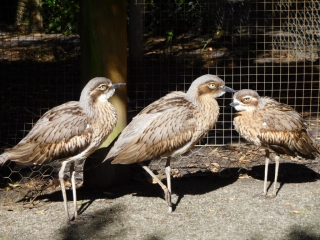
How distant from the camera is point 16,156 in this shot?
6508mm

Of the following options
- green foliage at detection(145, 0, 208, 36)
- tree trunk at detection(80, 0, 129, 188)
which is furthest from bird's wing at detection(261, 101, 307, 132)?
green foliage at detection(145, 0, 208, 36)

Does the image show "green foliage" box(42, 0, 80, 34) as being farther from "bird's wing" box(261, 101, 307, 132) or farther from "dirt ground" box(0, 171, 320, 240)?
"bird's wing" box(261, 101, 307, 132)

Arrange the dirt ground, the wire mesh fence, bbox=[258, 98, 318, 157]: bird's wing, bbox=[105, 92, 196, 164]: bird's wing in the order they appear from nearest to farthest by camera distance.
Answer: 1. the dirt ground
2. bbox=[105, 92, 196, 164]: bird's wing
3. bbox=[258, 98, 318, 157]: bird's wing
4. the wire mesh fence

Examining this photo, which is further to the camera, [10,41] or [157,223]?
[10,41]

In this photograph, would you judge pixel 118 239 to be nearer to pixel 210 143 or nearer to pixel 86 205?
pixel 86 205

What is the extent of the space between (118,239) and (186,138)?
4.24ft

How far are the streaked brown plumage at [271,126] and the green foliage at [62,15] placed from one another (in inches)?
271

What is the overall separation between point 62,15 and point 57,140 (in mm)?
7957

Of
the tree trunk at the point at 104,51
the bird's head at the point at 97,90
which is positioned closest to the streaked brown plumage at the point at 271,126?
the tree trunk at the point at 104,51

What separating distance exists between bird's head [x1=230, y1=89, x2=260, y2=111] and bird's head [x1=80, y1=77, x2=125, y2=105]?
1442 mm

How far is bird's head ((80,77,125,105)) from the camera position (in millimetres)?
6602

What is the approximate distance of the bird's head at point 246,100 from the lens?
711 cm

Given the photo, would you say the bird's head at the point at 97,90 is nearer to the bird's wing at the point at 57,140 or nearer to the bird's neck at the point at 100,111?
the bird's neck at the point at 100,111

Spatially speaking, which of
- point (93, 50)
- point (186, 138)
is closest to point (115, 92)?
point (93, 50)
